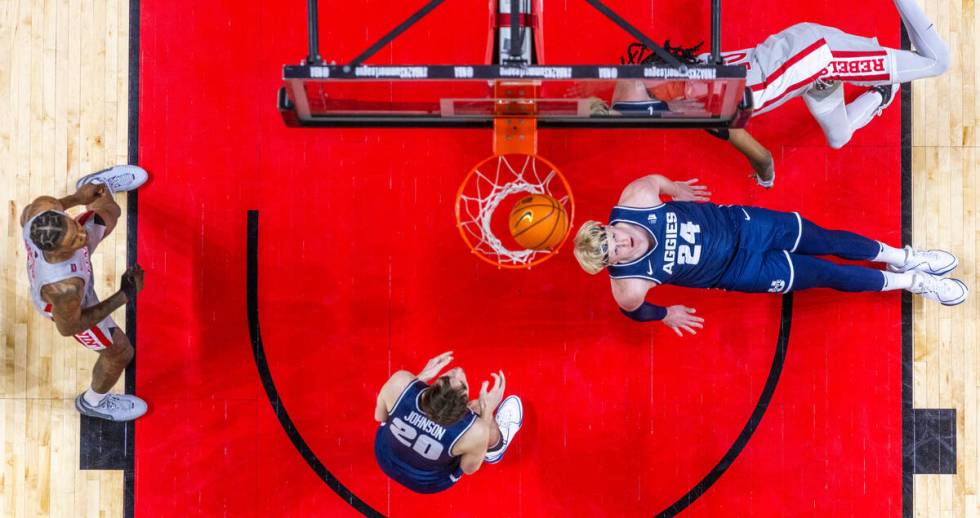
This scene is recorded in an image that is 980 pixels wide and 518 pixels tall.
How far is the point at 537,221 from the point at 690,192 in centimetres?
110

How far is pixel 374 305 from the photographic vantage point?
5430mm

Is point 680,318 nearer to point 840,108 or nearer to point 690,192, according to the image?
point 690,192

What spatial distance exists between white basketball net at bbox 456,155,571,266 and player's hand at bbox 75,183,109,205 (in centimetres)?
229

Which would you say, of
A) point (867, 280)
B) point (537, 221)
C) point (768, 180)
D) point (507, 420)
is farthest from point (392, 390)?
point (867, 280)

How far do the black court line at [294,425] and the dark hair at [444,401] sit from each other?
4.98ft

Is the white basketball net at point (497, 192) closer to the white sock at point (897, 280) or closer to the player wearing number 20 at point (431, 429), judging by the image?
the player wearing number 20 at point (431, 429)

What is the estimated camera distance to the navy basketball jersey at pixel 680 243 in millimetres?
4434

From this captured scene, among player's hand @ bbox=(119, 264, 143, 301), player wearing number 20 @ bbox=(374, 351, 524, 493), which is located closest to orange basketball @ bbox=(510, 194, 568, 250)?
player wearing number 20 @ bbox=(374, 351, 524, 493)

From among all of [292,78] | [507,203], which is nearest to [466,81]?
[292,78]

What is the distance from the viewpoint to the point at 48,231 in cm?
418

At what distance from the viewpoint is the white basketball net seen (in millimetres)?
5203

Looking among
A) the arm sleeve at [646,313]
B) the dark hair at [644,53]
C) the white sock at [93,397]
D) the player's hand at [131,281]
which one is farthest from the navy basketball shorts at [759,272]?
the white sock at [93,397]

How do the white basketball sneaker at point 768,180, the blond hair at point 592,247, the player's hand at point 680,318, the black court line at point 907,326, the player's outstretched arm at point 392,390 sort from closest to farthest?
1. the blond hair at point 592,247
2. the player's outstretched arm at point 392,390
3. the player's hand at point 680,318
4. the white basketball sneaker at point 768,180
5. the black court line at point 907,326

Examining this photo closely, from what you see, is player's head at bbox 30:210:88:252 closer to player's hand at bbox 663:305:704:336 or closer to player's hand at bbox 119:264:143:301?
player's hand at bbox 119:264:143:301
